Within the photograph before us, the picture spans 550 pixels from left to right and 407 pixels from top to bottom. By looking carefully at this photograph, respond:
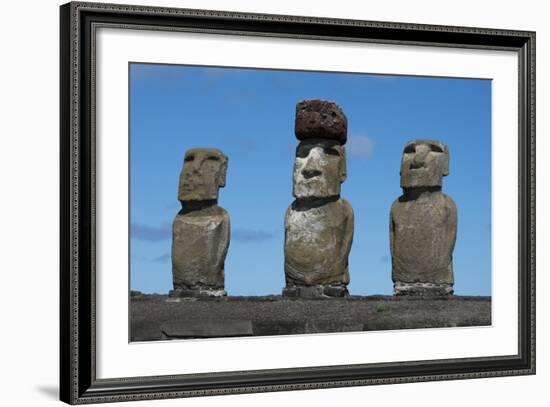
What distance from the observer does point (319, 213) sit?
1025 centimetres

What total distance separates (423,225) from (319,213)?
3.09 ft

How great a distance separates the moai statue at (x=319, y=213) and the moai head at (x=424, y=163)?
57 centimetres

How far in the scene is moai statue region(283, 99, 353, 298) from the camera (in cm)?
973

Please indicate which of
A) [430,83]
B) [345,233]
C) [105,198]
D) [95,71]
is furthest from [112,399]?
[430,83]

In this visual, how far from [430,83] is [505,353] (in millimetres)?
2275

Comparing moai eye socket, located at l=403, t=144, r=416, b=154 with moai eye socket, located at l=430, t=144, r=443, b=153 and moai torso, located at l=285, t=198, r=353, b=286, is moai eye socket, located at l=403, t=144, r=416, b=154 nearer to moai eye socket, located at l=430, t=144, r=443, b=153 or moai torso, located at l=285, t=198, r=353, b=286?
moai eye socket, located at l=430, t=144, r=443, b=153

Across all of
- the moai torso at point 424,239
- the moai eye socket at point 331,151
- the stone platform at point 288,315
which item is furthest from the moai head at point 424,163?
the stone platform at point 288,315

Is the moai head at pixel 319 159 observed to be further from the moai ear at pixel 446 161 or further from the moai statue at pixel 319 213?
the moai ear at pixel 446 161

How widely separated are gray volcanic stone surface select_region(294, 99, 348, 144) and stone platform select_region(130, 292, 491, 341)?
1.52 m

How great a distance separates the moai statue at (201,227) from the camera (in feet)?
30.7

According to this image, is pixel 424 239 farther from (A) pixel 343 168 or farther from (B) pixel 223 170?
(B) pixel 223 170

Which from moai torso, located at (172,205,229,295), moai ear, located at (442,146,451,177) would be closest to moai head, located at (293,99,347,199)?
moai torso, located at (172,205,229,295)

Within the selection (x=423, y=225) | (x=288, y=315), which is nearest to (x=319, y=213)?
(x=423, y=225)

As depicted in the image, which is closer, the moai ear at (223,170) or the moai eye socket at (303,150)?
the moai ear at (223,170)
